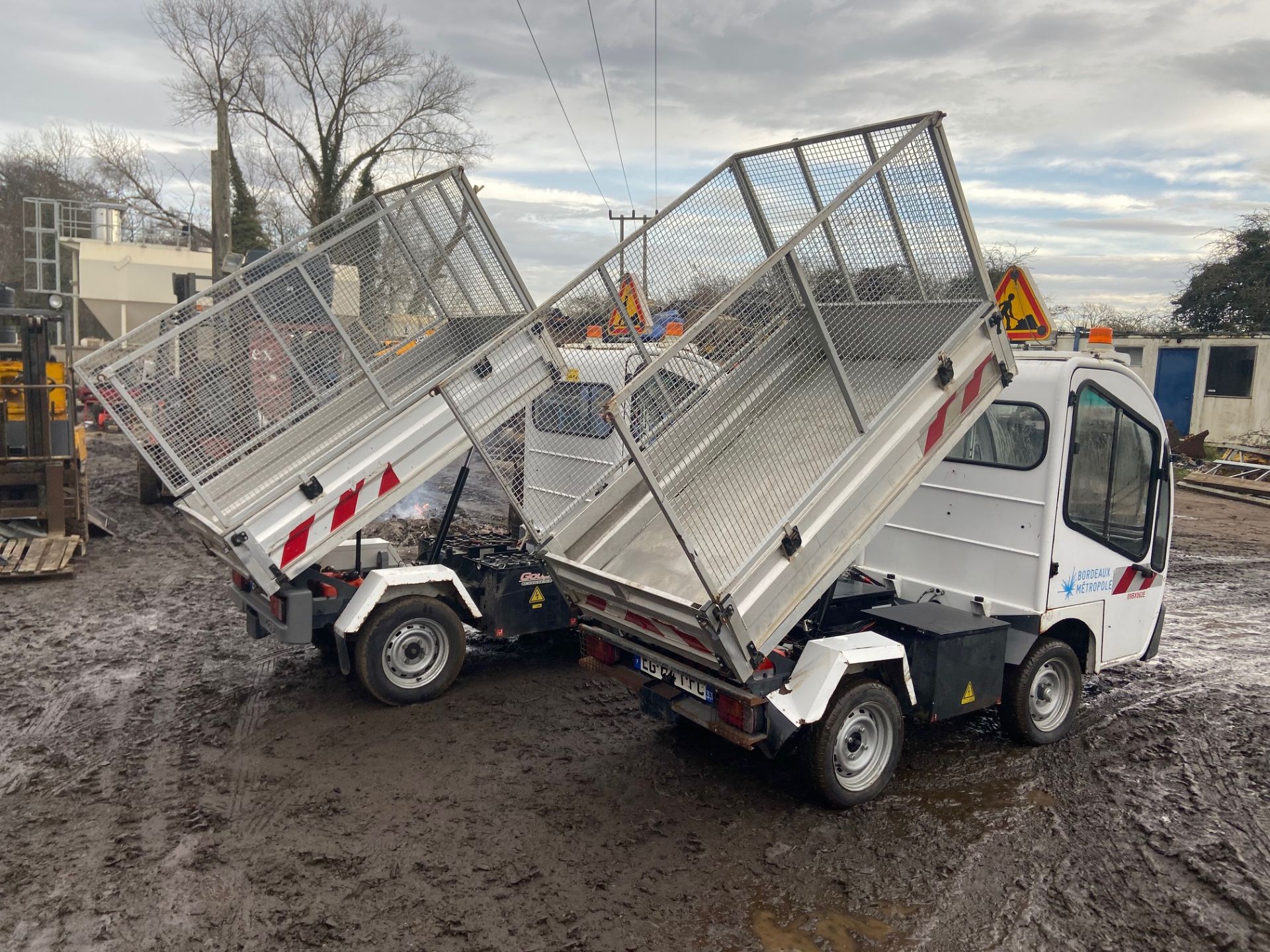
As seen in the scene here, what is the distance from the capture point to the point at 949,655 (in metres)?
5.00

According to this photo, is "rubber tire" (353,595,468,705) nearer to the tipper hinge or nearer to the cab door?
the tipper hinge

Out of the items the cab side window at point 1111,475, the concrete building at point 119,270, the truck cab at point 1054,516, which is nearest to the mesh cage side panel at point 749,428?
the truck cab at point 1054,516

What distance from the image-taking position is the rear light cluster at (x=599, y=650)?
5.23 meters

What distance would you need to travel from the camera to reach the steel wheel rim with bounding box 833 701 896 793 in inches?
187

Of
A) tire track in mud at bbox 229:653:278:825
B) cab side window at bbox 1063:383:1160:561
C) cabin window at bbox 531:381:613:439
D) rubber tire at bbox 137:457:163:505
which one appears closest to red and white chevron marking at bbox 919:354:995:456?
cab side window at bbox 1063:383:1160:561

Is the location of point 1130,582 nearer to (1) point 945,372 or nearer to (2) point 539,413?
(1) point 945,372

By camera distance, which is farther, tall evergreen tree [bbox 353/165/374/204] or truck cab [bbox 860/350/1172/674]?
tall evergreen tree [bbox 353/165/374/204]

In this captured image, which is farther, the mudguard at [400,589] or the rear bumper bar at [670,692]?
the mudguard at [400,589]

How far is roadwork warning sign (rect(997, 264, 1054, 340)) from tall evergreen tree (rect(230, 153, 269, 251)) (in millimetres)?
28544

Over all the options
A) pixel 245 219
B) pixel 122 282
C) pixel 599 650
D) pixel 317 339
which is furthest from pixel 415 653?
pixel 122 282

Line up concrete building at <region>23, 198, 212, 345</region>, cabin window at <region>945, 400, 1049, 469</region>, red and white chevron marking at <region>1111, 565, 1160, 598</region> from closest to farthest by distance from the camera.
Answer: cabin window at <region>945, 400, 1049, 469</region>, red and white chevron marking at <region>1111, 565, 1160, 598</region>, concrete building at <region>23, 198, 212, 345</region>

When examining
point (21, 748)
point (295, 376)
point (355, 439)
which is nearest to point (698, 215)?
point (355, 439)

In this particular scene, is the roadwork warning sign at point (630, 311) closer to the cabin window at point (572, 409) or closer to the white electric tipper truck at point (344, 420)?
the cabin window at point (572, 409)

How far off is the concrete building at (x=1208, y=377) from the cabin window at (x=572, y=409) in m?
15.0
